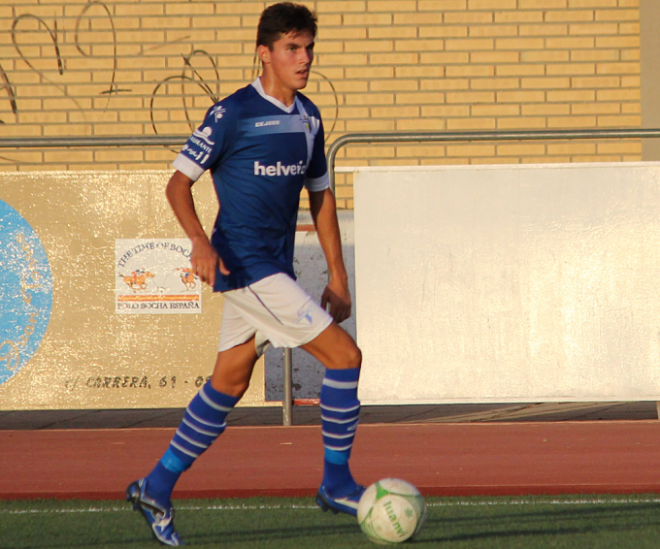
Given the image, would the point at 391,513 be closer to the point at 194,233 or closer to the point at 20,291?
the point at 194,233

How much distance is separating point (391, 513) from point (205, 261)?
1.08 meters

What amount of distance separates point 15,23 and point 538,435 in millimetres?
7209

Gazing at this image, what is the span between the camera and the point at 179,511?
14.8ft

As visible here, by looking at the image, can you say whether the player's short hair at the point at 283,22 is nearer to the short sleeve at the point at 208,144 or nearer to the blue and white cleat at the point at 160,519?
the short sleeve at the point at 208,144

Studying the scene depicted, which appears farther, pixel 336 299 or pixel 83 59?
pixel 83 59

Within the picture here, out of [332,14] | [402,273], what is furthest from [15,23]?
[402,273]

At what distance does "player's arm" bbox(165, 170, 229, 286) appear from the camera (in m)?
3.63

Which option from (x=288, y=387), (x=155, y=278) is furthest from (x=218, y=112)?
(x=288, y=387)

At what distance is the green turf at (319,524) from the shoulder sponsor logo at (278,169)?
1345mm

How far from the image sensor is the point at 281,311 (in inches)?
150

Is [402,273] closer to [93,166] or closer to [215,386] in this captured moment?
[215,386]

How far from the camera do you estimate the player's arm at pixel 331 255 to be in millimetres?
4156

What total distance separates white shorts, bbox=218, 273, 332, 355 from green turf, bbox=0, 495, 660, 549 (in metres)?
0.75

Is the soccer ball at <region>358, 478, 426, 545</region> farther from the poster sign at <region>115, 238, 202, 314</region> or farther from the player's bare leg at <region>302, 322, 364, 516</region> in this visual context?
the poster sign at <region>115, 238, 202, 314</region>
